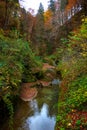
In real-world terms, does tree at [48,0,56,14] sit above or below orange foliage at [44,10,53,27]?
above

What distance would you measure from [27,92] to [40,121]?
3793 mm

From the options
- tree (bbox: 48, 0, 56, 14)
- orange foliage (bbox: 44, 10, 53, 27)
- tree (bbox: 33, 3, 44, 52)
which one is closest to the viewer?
tree (bbox: 33, 3, 44, 52)

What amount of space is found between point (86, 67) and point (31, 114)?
3034 millimetres

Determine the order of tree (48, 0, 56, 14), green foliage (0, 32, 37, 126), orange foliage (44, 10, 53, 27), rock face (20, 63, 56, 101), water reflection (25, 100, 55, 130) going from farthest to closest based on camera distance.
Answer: tree (48, 0, 56, 14) < orange foliage (44, 10, 53, 27) < rock face (20, 63, 56, 101) < water reflection (25, 100, 55, 130) < green foliage (0, 32, 37, 126)

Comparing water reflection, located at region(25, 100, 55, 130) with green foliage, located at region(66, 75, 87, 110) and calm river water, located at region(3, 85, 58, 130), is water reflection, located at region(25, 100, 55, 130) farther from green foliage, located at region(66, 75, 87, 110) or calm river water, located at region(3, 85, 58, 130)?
green foliage, located at region(66, 75, 87, 110)

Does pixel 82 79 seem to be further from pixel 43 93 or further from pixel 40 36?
pixel 40 36

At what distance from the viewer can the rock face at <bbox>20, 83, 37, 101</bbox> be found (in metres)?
11.6

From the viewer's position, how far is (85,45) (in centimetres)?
839

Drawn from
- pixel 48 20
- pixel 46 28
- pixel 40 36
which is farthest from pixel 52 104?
pixel 48 20

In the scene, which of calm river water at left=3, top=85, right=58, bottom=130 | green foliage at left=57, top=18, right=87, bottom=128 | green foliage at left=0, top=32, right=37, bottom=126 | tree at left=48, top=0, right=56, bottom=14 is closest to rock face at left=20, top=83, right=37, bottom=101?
calm river water at left=3, top=85, right=58, bottom=130

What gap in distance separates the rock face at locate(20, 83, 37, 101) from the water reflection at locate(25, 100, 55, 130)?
1427 mm

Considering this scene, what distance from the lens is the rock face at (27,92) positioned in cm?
1155

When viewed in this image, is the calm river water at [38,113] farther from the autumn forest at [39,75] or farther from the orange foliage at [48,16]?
the orange foliage at [48,16]

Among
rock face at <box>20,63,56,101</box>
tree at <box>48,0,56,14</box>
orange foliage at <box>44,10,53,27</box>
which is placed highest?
tree at <box>48,0,56,14</box>
